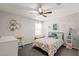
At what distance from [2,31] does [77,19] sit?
1.84 m

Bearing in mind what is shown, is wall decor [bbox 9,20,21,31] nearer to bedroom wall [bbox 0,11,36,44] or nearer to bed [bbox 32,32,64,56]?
bedroom wall [bbox 0,11,36,44]

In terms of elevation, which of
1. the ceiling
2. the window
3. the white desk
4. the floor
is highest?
the ceiling

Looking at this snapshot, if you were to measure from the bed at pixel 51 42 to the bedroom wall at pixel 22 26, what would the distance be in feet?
1.00

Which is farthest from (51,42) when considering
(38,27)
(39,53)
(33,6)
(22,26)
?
(33,6)

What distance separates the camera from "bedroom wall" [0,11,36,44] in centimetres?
135

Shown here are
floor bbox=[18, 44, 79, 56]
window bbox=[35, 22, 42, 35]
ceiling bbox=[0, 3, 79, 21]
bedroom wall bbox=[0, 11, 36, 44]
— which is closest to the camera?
ceiling bbox=[0, 3, 79, 21]

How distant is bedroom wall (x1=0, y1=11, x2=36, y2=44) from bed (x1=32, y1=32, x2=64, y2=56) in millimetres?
306

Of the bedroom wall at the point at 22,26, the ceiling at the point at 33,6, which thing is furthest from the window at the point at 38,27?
the ceiling at the point at 33,6

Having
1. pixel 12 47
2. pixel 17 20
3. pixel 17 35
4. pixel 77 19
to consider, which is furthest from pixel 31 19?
pixel 77 19

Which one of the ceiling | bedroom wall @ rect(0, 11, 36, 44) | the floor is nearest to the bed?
the floor

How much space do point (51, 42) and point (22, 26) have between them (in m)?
1.11

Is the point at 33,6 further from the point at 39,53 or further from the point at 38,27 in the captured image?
the point at 39,53

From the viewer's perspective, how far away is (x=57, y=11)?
162cm

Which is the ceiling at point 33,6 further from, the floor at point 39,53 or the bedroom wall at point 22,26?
the floor at point 39,53
